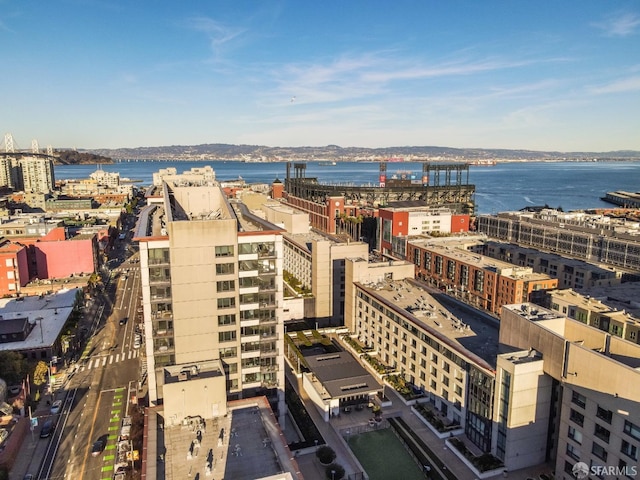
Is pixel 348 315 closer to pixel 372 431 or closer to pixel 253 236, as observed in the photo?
pixel 372 431

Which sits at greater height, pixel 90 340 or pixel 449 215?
pixel 449 215

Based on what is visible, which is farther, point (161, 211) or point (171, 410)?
point (161, 211)

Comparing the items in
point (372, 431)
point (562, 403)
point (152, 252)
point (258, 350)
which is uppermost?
point (152, 252)

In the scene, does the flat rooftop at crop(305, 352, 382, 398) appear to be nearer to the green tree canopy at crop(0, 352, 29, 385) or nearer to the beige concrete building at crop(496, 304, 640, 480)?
the beige concrete building at crop(496, 304, 640, 480)

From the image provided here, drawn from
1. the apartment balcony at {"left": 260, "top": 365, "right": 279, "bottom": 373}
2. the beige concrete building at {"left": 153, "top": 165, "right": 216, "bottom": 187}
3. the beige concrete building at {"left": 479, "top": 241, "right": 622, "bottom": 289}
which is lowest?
the beige concrete building at {"left": 479, "top": 241, "right": 622, "bottom": 289}

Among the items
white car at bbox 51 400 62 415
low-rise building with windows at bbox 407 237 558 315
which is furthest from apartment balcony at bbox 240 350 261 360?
low-rise building with windows at bbox 407 237 558 315

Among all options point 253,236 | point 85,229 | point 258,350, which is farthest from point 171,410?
point 85,229
